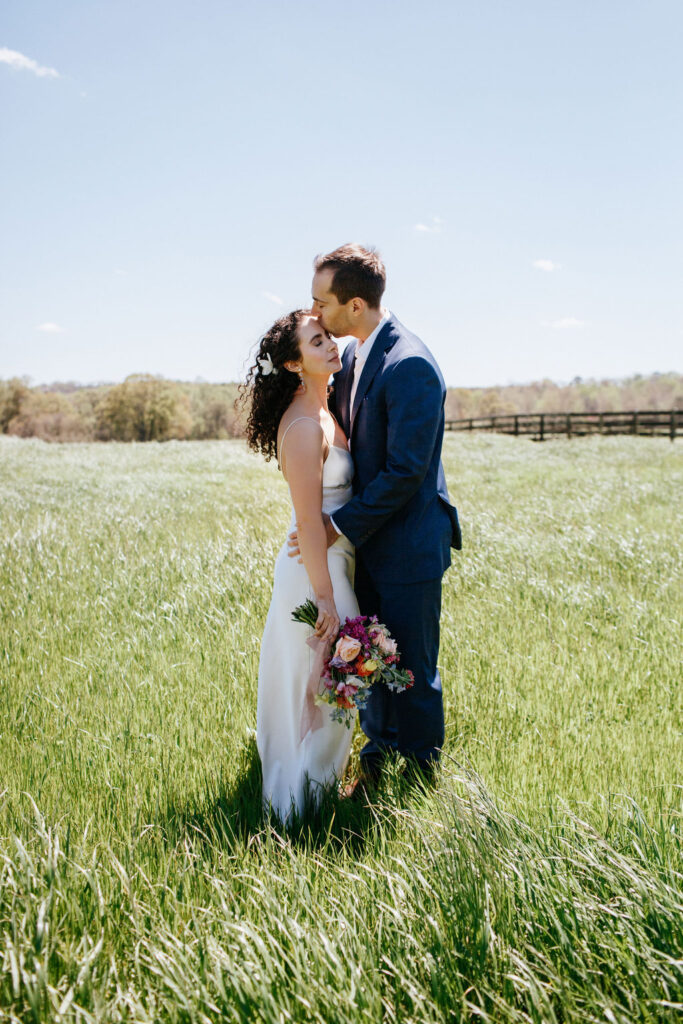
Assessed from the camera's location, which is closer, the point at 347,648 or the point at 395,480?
the point at 347,648

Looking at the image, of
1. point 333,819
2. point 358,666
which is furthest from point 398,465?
point 333,819

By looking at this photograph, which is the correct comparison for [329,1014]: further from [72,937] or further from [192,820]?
[192,820]

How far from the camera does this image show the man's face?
3428 millimetres

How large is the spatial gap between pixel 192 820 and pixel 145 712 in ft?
3.74

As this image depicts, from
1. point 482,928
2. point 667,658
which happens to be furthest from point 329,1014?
point 667,658

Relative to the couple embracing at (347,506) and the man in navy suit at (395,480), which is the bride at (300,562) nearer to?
the couple embracing at (347,506)

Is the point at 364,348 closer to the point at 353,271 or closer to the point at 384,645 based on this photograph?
the point at 353,271

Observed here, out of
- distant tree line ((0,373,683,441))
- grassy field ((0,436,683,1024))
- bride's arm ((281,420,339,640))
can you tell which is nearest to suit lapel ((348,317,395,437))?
bride's arm ((281,420,339,640))

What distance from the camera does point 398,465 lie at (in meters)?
3.33

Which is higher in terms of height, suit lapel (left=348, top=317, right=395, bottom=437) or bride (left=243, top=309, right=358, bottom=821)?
suit lapel (left=348, top=317, right=395, bottom=437)

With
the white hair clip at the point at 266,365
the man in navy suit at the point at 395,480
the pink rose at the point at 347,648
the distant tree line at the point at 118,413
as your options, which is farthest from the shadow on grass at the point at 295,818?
the distant tree line at the point at 118,413

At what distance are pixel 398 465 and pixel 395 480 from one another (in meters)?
0.07

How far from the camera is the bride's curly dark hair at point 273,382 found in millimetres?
3416

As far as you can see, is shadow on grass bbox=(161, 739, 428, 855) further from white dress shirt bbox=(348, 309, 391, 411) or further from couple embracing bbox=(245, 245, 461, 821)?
white dress shirt bbox=(348, 309, 391, 411)
